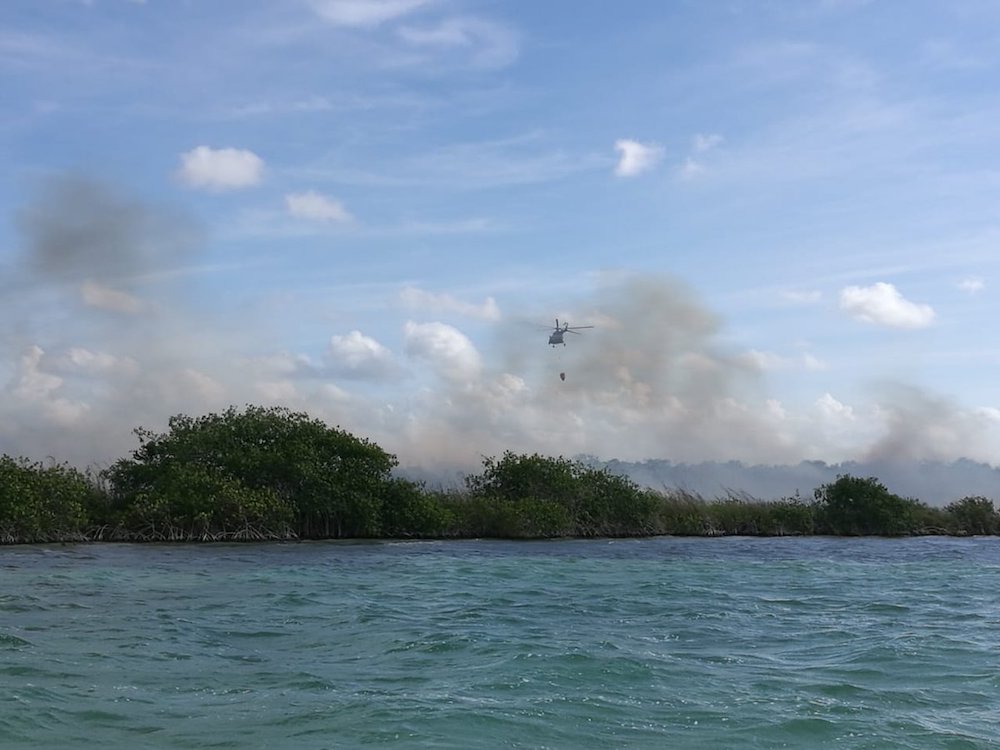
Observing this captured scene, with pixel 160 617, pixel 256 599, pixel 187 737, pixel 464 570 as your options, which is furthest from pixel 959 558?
pixel 187 737

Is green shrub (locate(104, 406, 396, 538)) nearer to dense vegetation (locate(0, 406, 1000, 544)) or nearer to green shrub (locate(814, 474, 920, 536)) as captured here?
dense vegetation (locate(0, 406, 1000, 544))

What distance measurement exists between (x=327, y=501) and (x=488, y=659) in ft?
108

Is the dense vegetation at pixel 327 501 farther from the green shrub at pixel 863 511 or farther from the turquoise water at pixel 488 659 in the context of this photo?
the turquoise water at pixel 488 659

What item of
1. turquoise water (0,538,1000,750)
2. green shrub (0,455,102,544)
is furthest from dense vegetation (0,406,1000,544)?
turquoise water (0,538,1000,750)

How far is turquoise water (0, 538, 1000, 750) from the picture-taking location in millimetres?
11055

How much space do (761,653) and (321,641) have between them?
7.15m

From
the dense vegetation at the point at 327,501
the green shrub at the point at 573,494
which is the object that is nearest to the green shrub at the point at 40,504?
the dense vegetation at the point at 327,501

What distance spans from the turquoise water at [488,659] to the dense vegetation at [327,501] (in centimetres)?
1294

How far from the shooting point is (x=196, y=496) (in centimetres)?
4347

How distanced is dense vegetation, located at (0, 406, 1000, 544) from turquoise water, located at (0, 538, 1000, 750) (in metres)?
12.9

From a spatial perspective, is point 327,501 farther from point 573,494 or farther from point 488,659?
point 488,659

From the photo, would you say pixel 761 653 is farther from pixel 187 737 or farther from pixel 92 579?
pixel 92 579

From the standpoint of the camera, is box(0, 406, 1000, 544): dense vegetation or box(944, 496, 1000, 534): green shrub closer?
box(0, 406, 1000, 544): dense vegetation

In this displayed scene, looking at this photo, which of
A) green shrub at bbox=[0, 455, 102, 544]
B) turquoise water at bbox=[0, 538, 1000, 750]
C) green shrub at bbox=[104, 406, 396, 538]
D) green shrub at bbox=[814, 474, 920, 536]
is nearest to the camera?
turquoise water at bbox=[0, 538, 1000, 750]
